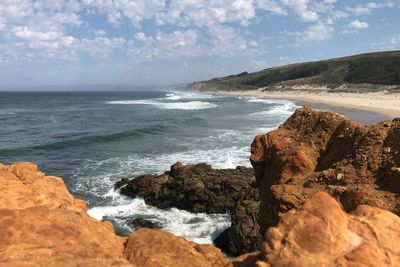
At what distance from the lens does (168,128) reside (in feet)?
141

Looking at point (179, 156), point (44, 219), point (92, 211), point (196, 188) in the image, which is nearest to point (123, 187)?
point (92, 211)

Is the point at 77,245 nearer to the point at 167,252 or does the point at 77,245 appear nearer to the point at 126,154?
the point at 167,252

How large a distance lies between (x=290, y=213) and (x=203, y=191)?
1264cm

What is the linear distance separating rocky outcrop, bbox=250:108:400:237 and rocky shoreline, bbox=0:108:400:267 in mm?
16

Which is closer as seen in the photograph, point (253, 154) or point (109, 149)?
point (253, 154)

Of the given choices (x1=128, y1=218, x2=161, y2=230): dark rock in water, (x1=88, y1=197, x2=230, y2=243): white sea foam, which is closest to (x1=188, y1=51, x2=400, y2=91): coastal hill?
(x1=88, y1=197, x2=230, y2=243): white sea foam

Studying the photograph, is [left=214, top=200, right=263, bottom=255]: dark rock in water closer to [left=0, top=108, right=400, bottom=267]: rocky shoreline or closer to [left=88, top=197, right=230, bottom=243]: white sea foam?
[left=88, top=197, right=230, bottom=243]: white sea foam

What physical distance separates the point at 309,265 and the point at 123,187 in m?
16.7

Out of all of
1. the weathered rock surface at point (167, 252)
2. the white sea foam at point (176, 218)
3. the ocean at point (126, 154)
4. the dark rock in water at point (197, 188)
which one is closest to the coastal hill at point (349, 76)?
the ocean at point (126, 154)

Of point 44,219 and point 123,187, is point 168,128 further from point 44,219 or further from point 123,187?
point 44,219

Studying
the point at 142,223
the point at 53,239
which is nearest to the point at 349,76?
the point at 142,223

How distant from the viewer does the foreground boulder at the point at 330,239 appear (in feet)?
12.4

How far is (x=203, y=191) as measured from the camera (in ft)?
55.1

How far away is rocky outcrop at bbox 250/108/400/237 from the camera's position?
6363mm
